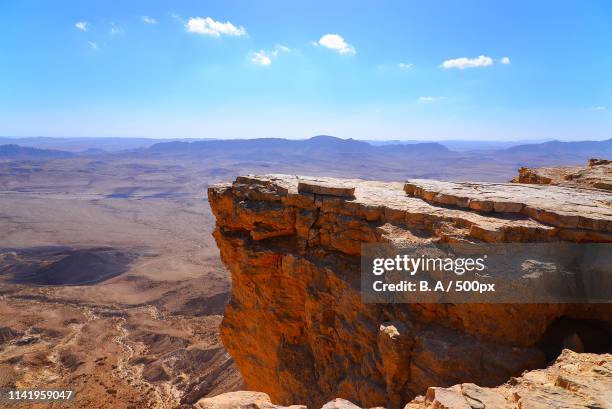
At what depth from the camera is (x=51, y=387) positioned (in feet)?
52.5

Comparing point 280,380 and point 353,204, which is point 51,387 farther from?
point 353,204

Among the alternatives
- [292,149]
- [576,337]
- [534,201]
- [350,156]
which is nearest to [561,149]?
[350,156]

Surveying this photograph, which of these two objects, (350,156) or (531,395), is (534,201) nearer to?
(531,395)

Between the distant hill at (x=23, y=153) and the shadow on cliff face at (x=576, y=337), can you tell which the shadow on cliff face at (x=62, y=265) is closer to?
the shadow on cliff face at (x=576, y=337)

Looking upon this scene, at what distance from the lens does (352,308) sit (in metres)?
7.77

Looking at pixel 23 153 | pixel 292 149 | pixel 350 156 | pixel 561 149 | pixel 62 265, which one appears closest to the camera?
pixel 62 265

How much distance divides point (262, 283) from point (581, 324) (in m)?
7.26

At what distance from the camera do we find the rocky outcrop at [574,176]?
1013 centimetres

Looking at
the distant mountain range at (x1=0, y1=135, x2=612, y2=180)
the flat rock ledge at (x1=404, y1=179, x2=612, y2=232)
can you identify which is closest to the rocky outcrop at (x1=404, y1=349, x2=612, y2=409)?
the flat rock ledge at (x1=404, y1=179, x2=612, y2=232)

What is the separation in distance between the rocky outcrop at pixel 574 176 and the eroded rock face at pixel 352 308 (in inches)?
105

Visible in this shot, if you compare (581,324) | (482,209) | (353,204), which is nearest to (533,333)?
(581,324)

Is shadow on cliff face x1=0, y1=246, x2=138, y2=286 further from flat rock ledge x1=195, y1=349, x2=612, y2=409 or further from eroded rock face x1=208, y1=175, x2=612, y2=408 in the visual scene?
flat rock ledge x1=195, y1=349, x2=612, y2=409

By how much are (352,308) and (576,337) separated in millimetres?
3954

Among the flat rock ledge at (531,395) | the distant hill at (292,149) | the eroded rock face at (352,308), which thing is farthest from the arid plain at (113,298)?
the distant hill at (292,149)
